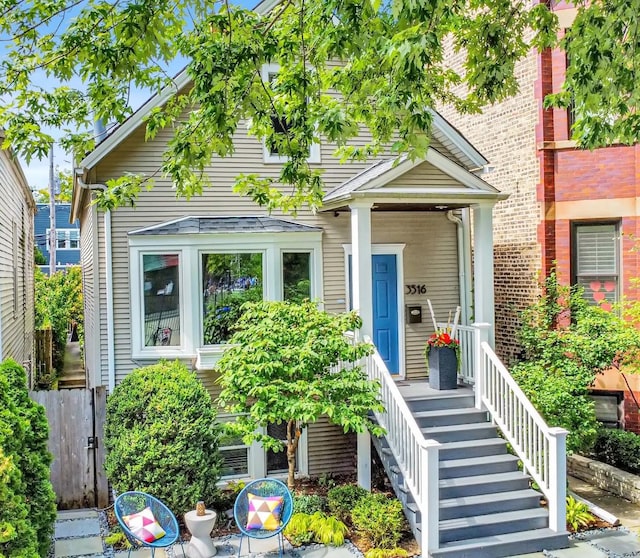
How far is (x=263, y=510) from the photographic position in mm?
7418

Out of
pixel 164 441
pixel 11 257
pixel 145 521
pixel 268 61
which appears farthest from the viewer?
pixel 11 257

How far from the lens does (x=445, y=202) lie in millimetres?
9773

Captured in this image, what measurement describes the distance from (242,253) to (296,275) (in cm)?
102

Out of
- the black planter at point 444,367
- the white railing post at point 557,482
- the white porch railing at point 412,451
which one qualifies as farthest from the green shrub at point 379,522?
the black planter at point 444,367

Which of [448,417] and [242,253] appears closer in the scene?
[448,417]

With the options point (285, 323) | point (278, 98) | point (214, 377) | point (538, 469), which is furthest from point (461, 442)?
point (278, 98)

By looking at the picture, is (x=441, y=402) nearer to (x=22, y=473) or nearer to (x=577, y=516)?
(x=577, y=516)

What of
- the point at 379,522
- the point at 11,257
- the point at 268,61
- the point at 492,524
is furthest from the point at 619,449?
the point at 11,257

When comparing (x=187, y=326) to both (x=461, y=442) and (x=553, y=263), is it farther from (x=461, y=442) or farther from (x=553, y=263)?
(x=553, y=263)

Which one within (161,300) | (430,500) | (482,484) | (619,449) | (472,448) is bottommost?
(619,449)

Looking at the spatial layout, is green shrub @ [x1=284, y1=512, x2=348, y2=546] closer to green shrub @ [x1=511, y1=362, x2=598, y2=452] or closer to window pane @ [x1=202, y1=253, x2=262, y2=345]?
window pane @ [x1=202, y1=253, x2=262, y2=345]

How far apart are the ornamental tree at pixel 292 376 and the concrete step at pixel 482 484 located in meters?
1.20

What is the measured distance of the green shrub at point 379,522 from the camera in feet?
25.4

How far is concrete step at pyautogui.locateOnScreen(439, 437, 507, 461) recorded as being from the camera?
8.80 m
